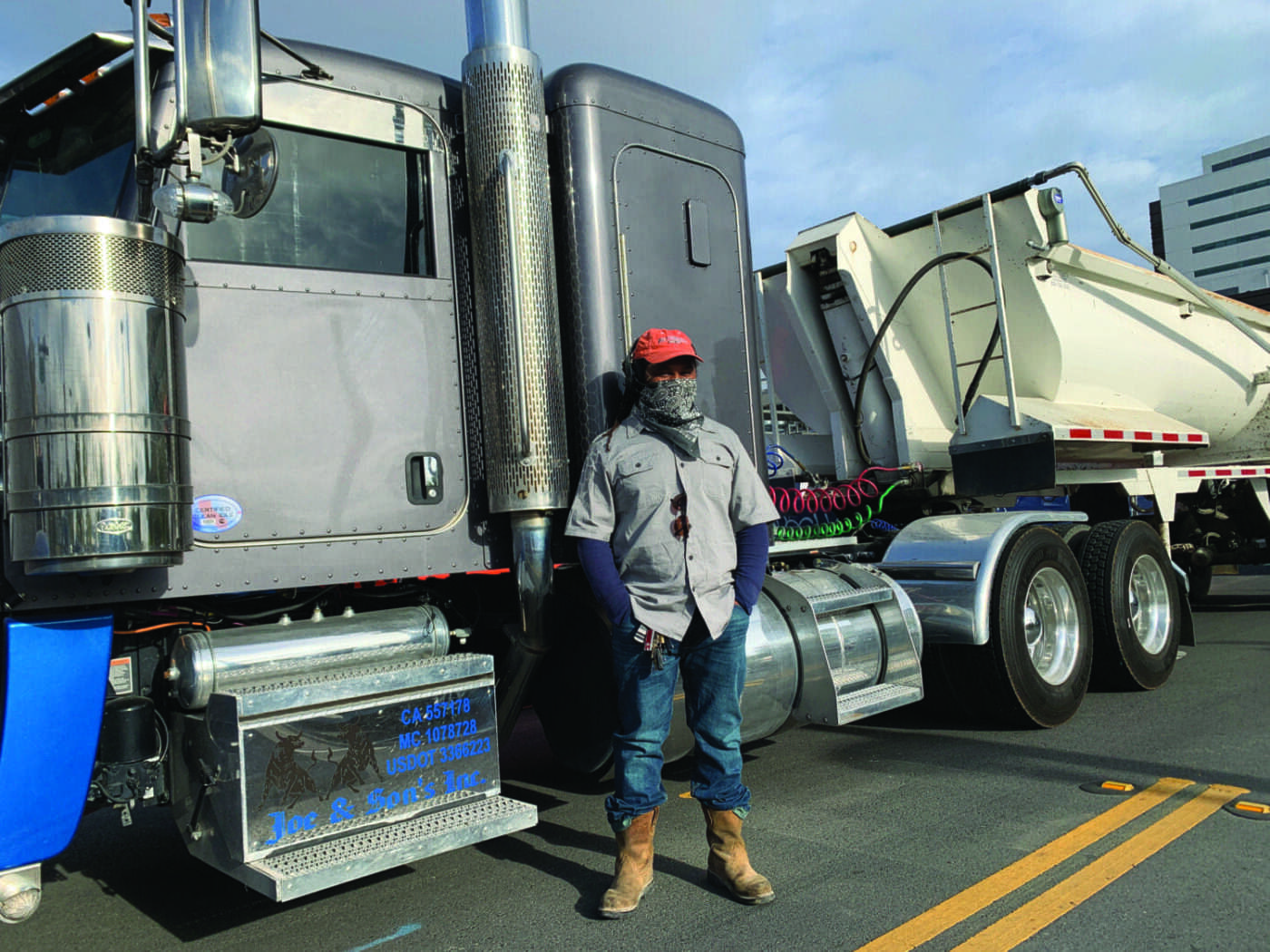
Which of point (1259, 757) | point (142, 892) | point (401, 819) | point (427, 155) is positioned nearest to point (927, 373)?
point (1259, 757)

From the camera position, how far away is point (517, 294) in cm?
371

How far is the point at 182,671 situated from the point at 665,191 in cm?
260

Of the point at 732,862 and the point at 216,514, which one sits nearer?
the point at 216,514

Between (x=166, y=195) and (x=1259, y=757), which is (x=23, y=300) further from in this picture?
(x=1259, y=757)

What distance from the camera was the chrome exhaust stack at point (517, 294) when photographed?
3.68 meters

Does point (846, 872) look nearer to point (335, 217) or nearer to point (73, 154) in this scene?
point (335, 217)

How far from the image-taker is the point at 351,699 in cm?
313

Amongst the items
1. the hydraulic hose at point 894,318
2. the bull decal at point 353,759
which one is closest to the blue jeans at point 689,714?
the bull decal at point 353,759

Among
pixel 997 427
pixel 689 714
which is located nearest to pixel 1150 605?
pixel 997 427

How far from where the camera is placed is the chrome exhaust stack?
12.1 feet

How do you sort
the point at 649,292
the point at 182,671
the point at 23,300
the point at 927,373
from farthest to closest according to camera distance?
the point at 927,373 < the point at 649,292 < the point at 182,671 < the point at 23,300

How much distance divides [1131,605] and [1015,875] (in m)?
3.53

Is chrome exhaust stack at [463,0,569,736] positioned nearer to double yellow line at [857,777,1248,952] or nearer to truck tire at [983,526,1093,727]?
double yellow line at [857,777,1248,952]

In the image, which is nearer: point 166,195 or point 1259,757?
point 166,195
